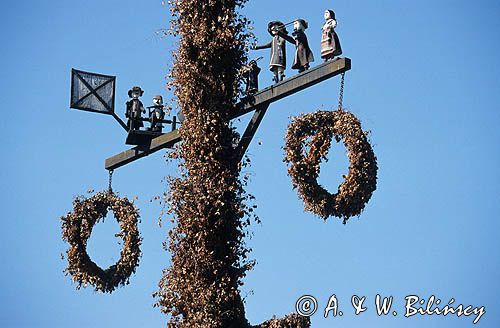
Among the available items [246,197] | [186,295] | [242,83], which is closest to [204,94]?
[242,83]

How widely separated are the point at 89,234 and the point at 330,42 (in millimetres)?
4639

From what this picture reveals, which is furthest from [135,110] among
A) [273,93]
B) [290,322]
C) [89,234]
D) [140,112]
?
[290,322]

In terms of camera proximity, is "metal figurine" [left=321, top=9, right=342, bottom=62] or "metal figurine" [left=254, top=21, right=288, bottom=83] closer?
"metal figurine" [left=321, top=9, right=342, bottom=62]

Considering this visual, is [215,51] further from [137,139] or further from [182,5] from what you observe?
[137,139]

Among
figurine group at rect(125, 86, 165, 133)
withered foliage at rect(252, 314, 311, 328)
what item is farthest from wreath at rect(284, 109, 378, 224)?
figurine group at rect(125, 86, 165, 133)

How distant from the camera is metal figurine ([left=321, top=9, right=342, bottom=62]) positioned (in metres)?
13.6

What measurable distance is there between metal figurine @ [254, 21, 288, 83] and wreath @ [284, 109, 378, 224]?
31.6 inches

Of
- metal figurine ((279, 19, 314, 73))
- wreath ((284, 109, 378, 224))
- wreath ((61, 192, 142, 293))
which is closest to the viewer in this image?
wreath ((284, 109, 378, 224))

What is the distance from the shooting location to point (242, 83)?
14289mm

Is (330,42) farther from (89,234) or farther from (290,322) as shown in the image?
(89,234)

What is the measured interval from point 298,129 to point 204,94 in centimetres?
130

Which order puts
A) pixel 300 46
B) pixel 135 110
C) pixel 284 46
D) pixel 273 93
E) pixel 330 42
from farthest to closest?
1. pixel 135 110
2. pixel 284 46
3. pixel 300 46
4. pixel 273 93
5. pixel 330 42

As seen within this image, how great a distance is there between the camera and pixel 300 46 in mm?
14266

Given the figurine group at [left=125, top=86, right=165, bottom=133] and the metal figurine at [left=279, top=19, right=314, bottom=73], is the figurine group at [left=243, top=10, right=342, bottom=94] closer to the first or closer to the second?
the metal figurine at [left=279, top=19, right=314, bottom=73]
